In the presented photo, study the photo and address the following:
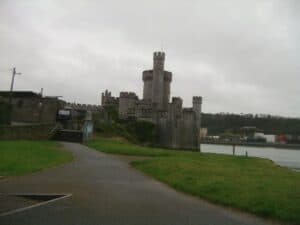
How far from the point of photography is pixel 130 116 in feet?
278

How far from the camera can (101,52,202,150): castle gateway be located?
280 ft

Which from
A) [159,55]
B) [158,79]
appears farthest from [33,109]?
[159,55]

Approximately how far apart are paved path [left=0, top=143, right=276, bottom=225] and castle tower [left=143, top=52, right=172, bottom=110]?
2950 inches

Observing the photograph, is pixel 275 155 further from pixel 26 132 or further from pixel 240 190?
pixel 240 190

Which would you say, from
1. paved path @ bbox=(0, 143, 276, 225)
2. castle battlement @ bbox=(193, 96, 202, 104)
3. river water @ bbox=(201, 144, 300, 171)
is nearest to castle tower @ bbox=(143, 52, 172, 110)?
castle battlement @ bbox=(193, 96, 202, 104)

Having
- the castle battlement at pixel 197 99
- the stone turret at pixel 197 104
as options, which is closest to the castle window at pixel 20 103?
the stone turret at pixel 197 104

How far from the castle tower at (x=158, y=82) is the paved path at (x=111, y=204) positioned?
7494 centimetres

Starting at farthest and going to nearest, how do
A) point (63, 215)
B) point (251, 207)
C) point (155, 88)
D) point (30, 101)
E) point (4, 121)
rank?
point (155, 88) < point (30, 101) < point (4, 121) < point (251, 207) < point (63, 215)

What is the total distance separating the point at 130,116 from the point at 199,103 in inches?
522

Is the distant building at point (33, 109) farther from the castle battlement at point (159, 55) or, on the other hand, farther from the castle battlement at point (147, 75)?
the castle battlement at point (159, 55)

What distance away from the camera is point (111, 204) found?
1163 cm

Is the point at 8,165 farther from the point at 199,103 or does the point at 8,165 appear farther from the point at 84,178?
the point at 199,103

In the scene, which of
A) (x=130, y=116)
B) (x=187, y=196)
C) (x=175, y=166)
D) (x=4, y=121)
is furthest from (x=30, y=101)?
(x=187, y=196)

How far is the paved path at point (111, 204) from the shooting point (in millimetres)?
9719
